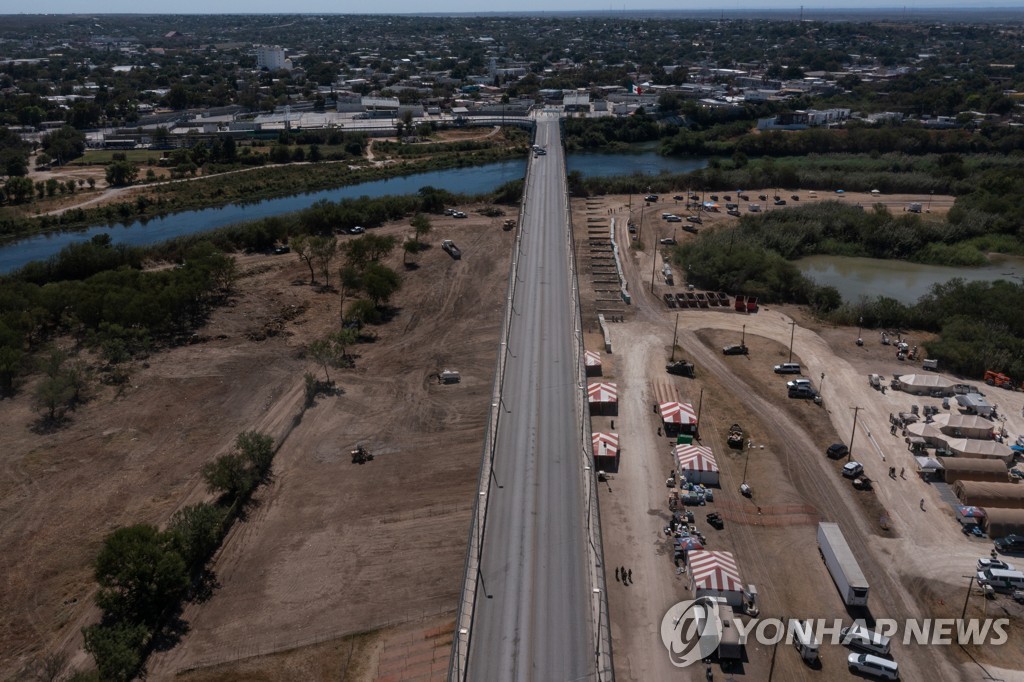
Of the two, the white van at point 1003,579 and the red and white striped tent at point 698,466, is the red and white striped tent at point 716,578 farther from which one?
the white van at point 1003,579

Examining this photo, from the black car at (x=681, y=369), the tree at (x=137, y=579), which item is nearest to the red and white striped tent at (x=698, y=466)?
the black car at (x=681, y=369)

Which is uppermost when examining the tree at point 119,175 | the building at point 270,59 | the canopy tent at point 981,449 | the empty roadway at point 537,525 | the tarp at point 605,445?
the building at point 270,59

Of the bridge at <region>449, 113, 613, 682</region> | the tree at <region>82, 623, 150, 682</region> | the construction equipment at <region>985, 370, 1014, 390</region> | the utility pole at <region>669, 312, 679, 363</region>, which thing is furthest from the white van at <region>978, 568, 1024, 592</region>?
the tree at <region>82, 623, 150, 682</region>

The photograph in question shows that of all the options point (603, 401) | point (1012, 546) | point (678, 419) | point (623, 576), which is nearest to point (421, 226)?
point (603, 401)

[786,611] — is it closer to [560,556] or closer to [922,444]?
[560,556]

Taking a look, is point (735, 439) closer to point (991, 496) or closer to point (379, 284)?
point (991, 496)
